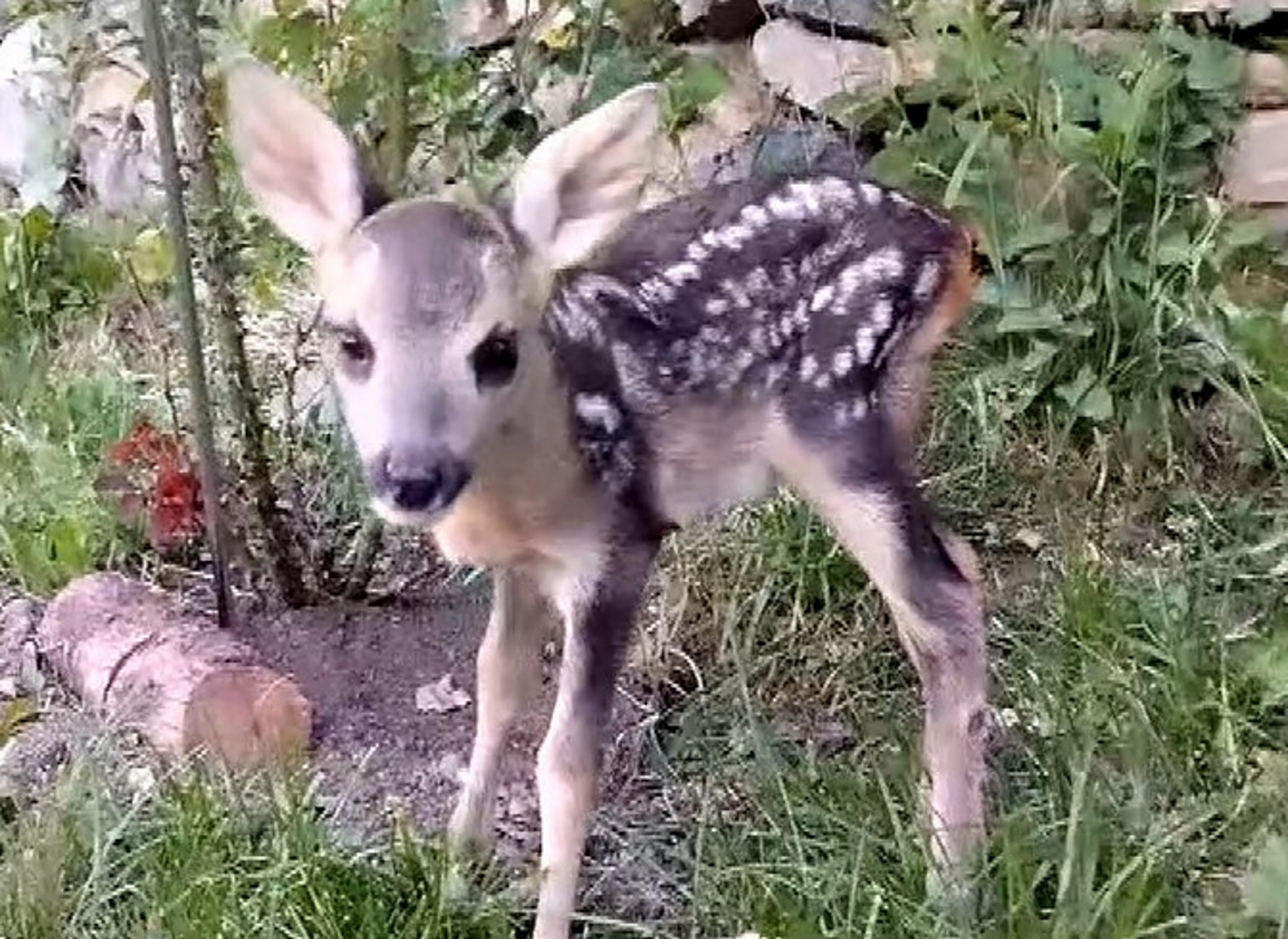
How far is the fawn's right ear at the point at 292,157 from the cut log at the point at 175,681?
870mm

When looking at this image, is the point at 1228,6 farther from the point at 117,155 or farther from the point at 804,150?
the point at 117,155

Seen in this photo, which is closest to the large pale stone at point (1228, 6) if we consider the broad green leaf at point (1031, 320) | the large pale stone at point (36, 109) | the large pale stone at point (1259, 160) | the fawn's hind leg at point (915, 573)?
the large pale stone at point (1259, 160)

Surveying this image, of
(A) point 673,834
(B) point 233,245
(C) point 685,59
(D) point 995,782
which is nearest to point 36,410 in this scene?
(B) point 233,245

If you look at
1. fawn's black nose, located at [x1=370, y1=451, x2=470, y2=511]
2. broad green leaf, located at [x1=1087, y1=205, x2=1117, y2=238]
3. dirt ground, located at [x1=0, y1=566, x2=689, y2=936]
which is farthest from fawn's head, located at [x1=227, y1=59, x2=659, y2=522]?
broad green leaf, located at [x1=1087, y1=205, x2=1117, y2=238]

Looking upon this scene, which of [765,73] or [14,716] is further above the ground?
[765,73]

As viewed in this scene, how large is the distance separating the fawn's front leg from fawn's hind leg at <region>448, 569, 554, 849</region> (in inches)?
10.4

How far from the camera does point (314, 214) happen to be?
3447 millimetres

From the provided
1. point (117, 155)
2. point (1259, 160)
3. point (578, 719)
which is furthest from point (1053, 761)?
point (117, 155)

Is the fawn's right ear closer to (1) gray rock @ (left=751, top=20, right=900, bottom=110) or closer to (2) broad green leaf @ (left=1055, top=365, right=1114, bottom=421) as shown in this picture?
(2) broad green leaf @ (left=1055, top=365, right=1114, bottom=421)

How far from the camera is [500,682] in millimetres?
3854

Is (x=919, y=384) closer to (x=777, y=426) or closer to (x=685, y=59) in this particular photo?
(x=777, y=426)

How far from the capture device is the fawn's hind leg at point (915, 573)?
12.2 feet

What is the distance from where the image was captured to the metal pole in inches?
157

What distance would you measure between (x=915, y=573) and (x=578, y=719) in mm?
561
